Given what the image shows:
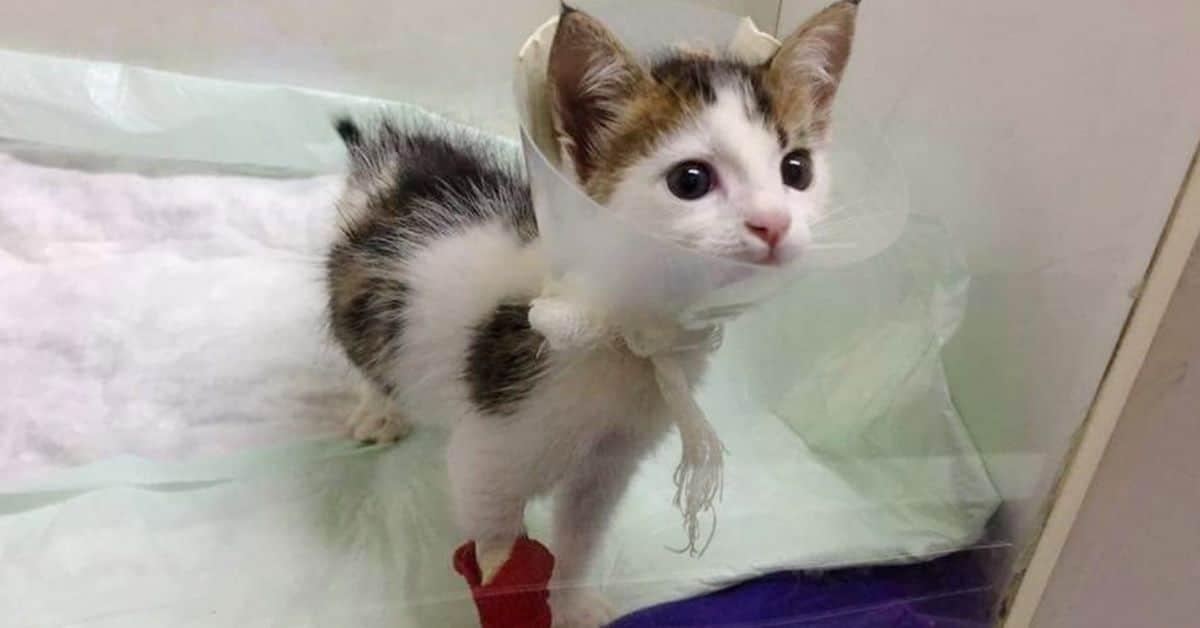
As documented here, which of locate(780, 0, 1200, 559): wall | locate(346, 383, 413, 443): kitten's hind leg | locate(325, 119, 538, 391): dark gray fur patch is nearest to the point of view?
locate(780, 0, 1200, 559): wall

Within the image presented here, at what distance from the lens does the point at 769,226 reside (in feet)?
2.30

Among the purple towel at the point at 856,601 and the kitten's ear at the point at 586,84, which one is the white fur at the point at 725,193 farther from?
the purple towel at the point at 856,601

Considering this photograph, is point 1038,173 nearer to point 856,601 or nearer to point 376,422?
point 856,601

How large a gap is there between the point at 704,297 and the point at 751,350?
48cm

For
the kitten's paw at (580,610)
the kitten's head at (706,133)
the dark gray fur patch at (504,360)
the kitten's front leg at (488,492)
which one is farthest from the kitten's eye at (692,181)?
the kitten's paw at (580,610)

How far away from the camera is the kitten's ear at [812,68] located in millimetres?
820

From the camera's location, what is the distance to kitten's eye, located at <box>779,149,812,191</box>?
31.4 inches

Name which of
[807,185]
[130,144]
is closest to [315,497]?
[807,185]

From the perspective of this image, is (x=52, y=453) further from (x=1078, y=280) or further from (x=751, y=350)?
(x=1078, y=280)

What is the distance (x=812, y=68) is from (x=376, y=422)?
0.59 meters

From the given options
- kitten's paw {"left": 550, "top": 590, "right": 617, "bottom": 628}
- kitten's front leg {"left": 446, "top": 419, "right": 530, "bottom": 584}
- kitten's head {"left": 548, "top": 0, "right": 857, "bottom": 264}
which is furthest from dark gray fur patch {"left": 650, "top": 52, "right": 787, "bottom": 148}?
kitten's paw {"left": 550, "top": 590, "right": 617, "bottom": 628}

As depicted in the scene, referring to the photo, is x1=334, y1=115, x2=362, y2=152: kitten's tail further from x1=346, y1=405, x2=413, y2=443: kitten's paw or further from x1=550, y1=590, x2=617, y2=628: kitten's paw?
x1=550, y1=590, x2=617, y2=628: kitten's paw

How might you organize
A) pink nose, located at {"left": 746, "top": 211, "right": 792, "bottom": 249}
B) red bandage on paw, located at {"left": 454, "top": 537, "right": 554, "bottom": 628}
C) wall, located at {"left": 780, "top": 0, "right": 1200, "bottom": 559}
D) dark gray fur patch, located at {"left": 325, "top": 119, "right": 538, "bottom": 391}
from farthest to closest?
dark gray fur patch, located at {"left": 325, "top": 119, "right": 538, "bottom": 391}, red bandage on paw, located at {"left": 454, "top": 537, "right": 554, "bottom": 628}, wall, located at {"left": 780, "top": 0, "right": 1200, "bottom": 559}, pink nose, located at {"left": 746, "top": 211, "right": 792, "bottom": 249}

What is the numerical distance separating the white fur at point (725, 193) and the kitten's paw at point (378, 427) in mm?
481
